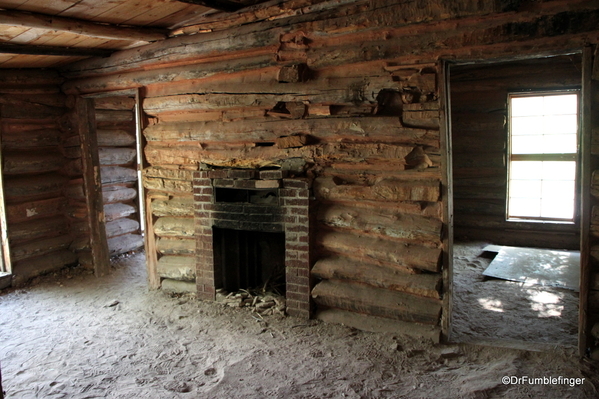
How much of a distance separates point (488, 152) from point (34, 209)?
7210 mm

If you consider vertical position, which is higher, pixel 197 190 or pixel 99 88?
pixel 99 88

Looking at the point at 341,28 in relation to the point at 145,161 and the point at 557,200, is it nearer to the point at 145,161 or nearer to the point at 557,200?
the point at 145,161

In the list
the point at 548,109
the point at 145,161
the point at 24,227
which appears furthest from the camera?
the point at 548,109

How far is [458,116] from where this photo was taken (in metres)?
8.07

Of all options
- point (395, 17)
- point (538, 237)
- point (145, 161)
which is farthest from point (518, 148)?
point (145, 161)

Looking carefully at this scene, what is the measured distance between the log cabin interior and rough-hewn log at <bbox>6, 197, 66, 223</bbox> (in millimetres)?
21

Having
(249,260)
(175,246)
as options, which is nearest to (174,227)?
(175,246)

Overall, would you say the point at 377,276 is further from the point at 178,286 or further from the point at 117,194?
the point at 117,194

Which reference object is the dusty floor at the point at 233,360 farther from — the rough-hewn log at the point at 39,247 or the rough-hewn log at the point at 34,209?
the rough-hewn log at the point at 34,209

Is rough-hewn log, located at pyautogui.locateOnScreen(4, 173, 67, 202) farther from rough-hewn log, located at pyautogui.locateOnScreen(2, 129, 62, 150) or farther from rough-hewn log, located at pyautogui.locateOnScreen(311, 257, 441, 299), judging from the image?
rough-hewn log, located at pyautogui.locateOnScreen(311, 257, 441, 299)

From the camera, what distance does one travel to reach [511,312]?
16.5 ft

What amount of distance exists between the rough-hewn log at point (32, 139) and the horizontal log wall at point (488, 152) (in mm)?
6450

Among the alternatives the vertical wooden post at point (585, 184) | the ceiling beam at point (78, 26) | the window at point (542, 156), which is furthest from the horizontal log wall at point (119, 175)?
the window at point (542, 156)

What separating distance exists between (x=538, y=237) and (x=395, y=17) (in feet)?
17.0
